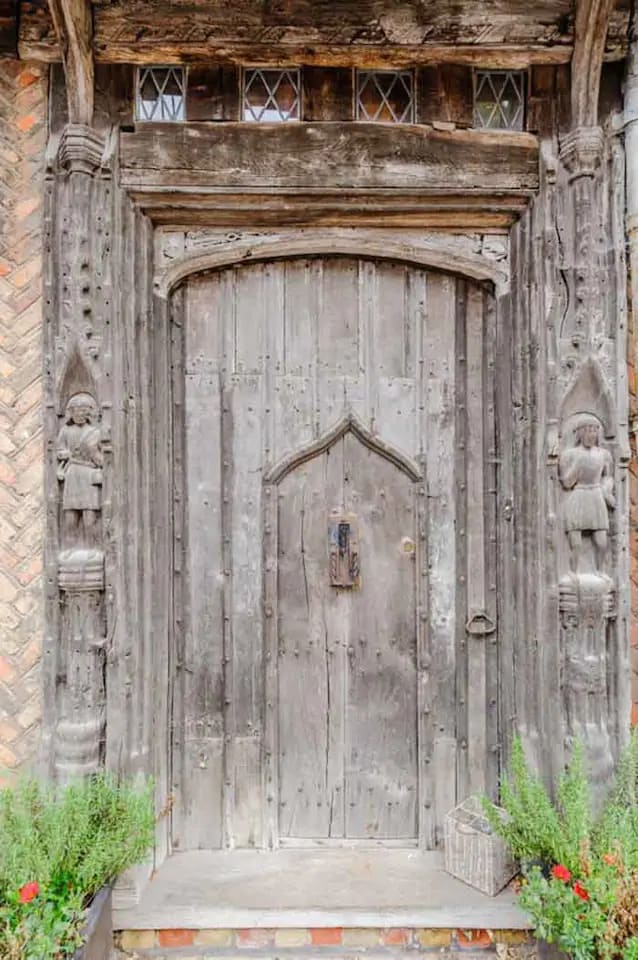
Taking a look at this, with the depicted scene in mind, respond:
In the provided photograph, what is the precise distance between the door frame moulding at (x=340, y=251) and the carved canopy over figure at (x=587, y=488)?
2.63 ft

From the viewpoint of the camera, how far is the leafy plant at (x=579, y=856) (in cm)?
192

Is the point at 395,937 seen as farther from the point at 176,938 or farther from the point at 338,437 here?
the point at 338,437

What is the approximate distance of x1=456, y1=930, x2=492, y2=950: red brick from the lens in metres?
2.43

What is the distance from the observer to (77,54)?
98.6 inches

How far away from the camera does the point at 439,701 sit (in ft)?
9.37

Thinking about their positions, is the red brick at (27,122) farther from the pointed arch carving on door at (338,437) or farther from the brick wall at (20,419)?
the pointed arch carving on door at (338,437)

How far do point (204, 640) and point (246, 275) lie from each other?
1.76 meters

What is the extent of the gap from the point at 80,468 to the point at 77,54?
5.68 ft

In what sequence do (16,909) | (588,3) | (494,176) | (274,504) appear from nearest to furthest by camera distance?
(16,909) < (588,3) < (494,176) < (274,504)

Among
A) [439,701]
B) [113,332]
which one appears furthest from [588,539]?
[113,332]

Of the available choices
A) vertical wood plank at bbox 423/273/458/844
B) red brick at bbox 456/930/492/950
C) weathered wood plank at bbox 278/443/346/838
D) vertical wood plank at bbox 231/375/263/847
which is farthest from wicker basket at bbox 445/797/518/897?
vertical wood plank at bbox 231/375/263/847

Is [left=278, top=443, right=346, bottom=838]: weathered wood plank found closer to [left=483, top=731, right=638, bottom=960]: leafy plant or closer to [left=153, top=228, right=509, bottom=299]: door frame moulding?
[left=483, top=731, right=638, bottom=960]: leafy plant

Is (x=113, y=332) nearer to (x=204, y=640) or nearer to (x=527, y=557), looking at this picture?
(x=204, y=640)

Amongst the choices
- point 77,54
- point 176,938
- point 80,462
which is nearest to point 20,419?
point 80,462
